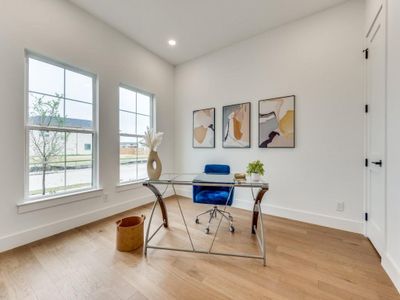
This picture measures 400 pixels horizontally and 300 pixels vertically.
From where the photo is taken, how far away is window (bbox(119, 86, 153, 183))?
3.27 metres

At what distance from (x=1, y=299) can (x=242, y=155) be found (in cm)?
323

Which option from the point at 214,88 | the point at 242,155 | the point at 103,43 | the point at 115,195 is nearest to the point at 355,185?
the point at 242,155

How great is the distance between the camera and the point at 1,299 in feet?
4.39

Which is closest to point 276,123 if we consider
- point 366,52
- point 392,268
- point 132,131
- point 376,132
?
point 376,132

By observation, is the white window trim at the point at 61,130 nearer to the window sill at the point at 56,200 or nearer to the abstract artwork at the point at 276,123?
the window sill at the point at 56,200

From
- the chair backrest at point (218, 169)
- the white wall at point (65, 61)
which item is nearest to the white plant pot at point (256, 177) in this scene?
the chair backrest at point (218, 169)

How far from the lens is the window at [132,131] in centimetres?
327

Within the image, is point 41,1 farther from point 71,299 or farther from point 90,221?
point 71,299

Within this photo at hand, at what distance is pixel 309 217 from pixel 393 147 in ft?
4.97

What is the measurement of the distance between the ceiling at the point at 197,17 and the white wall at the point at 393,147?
1.26 m

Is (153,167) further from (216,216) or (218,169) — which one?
(216,216)

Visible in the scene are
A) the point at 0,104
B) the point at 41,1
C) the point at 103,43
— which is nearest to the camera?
the point at 0,104

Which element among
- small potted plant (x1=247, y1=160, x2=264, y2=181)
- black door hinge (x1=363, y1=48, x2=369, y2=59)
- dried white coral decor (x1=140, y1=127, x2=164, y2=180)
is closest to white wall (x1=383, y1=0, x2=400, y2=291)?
black door hinge (x1=363, y1=48, x2=369, y2=59)

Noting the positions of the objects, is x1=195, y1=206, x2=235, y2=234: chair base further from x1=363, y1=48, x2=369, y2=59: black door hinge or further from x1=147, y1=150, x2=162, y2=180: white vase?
x1=363, y1=48, x2=369, y2=59: black door hinge
